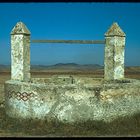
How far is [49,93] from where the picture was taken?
29.3ft

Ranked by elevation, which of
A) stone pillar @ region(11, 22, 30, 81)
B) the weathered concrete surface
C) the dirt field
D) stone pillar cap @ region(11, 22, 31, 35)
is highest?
stone pillar cap @ region(11, 22, 31, 35)

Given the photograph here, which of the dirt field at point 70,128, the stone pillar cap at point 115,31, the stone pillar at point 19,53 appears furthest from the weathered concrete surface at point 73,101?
the stone pillar cap at point 115,31

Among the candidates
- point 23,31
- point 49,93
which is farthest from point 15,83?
point 23,31

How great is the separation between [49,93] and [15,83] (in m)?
1.25

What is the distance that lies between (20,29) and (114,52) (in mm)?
3293

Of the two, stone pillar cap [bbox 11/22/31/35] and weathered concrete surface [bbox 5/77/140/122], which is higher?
stone pillar cap [bbox 11/22/31/35]

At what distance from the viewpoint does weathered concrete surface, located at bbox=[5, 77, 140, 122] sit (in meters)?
8.87

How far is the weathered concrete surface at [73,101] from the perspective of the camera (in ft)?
29.1

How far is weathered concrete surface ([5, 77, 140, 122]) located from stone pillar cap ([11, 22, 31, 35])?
2028 millimetres

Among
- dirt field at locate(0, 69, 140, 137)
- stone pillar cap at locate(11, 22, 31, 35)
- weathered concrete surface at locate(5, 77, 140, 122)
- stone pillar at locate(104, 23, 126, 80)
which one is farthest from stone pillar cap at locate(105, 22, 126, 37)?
dirt field at locate(0, 69, 140, 137)

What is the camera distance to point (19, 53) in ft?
33.9

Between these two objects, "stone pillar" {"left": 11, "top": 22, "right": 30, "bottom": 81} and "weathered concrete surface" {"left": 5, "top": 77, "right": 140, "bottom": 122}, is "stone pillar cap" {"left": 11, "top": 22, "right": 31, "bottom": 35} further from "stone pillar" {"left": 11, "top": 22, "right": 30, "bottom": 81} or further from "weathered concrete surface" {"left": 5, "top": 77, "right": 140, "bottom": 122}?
"weathered concrete surface" {"left": 5, "top": 77, "right": 140, "bottom": 122}

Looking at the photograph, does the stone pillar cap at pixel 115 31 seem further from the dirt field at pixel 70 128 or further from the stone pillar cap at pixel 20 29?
the dirt field at pixel 70 128

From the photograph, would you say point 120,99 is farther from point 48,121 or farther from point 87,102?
point 48,121
